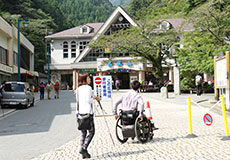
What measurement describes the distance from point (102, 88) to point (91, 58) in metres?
39.2

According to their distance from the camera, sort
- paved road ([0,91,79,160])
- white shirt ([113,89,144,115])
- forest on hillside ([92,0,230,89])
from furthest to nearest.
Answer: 1. forest on hillside ([92,0,230,89])
2. white shirt ([113,89,144,115])
3. paved road ([0,91,79,160])

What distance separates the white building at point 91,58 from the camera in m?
48.9

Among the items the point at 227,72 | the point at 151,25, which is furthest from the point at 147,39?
the point at 227,72

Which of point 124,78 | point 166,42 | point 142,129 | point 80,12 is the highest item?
point 80,12

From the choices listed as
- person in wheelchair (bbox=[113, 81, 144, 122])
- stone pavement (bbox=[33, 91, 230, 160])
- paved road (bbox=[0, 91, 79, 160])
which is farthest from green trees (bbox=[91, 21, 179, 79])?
person in wheelchair (bbox=[113, 81, 144, 122])

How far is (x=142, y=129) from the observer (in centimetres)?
726

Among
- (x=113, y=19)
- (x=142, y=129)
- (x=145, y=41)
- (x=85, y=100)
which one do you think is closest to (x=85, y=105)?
(x=85, y=100)

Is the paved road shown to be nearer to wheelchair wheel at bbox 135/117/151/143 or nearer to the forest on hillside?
wheelchair wheel at bbox 135/117/151/143

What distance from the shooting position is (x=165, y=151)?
21.2 ft

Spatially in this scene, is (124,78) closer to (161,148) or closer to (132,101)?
(132,101)

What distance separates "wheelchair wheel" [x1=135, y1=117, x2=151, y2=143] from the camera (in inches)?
281

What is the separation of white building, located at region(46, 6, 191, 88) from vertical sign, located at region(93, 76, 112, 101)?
1065 inches

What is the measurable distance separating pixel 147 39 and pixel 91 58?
23166mm

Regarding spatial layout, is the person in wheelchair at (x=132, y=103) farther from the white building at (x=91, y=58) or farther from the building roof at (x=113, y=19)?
the building roof at (x=113, y=19)
